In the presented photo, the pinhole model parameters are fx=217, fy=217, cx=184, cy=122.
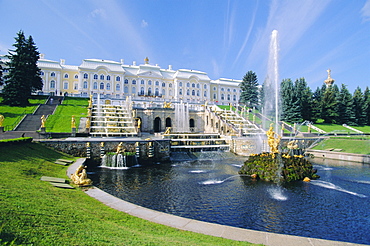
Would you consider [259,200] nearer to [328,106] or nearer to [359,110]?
[328,106]

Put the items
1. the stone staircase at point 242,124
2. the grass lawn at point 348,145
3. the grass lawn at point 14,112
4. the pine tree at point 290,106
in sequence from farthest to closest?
the pine tree at point 290,106, the stone staircase at point 242,124, the grass lawn at point 14,112, the grass lawn at point 348,145

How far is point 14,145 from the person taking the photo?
49.2 feet

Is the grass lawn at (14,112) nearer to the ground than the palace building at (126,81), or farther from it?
nearer to the ground

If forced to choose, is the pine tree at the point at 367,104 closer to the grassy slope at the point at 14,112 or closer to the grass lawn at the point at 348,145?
the grass lawn at the point at 348,145

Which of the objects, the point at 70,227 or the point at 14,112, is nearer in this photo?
the point at 70,227

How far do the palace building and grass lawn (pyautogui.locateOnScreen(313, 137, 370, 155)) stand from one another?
114 feet

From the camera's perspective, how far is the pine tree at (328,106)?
52375mm

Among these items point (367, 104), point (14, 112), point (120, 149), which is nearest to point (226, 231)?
point (120, 149)

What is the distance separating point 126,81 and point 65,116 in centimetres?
4012

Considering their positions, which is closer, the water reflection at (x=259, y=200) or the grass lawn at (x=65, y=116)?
the water reflection at (x=259, y=200)

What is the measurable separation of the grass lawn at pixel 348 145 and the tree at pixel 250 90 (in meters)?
35.7

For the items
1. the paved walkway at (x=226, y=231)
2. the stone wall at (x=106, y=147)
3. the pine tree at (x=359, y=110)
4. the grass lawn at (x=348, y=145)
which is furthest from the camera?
the pine tree at (x=359, y=110)

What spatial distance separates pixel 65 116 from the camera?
3397 centimetres

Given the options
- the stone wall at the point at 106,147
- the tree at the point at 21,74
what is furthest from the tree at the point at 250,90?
Answer: the tree at the point at 21,74
